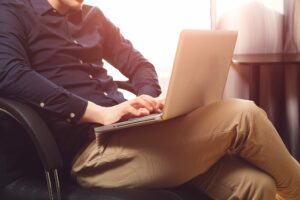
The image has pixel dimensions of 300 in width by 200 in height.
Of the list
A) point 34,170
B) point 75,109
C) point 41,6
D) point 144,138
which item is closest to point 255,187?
point 144,138

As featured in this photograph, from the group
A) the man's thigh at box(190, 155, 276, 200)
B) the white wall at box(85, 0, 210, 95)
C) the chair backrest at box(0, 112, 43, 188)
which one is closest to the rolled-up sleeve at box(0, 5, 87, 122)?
the chair backrest at box(0, 112, 43, 188)

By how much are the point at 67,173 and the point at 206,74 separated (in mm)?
496

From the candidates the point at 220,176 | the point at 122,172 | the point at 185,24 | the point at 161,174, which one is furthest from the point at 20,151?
the point at 185,24

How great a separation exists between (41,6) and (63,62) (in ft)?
0.61

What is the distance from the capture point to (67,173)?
123cm

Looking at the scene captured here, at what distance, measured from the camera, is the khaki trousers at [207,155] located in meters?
1.05

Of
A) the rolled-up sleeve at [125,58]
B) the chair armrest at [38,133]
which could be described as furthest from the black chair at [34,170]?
the rolled-up sleeve at [125,58]

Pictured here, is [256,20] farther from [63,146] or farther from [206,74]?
[63,146]

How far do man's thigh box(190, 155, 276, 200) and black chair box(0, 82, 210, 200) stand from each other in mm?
38

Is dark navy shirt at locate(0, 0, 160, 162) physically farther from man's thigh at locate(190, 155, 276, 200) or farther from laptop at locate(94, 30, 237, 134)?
man's thigh at locate(190, 155, 276, 200)

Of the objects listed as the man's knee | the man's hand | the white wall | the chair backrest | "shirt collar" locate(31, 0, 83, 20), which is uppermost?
"shirt collar" locate(31, 0, 83, 20)

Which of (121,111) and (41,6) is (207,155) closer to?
(121,111)

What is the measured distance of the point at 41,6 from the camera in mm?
1298

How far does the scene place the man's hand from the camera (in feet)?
3.60
